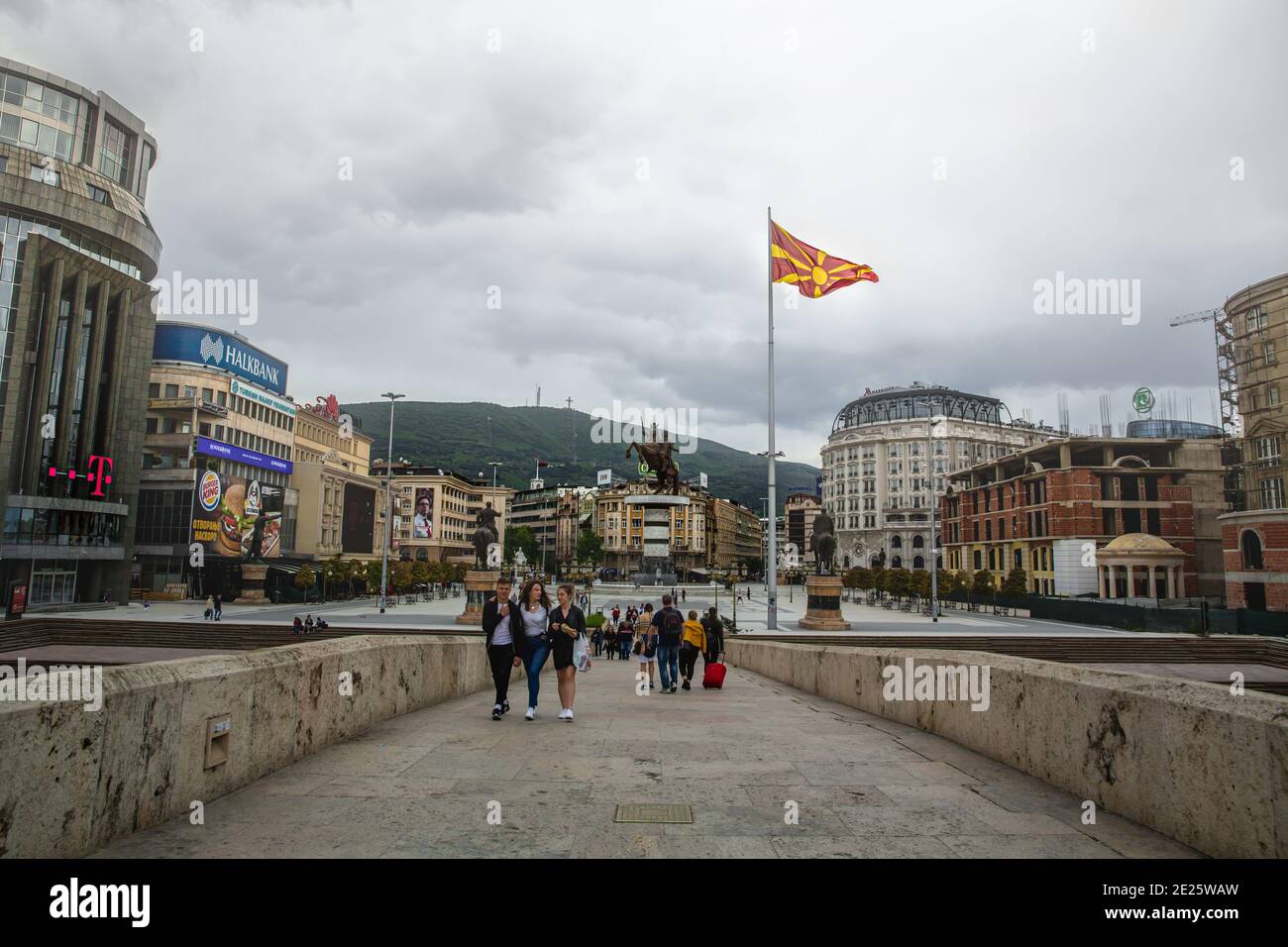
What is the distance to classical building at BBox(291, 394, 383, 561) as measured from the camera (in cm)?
7719

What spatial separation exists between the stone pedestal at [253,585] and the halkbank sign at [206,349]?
2000 cm

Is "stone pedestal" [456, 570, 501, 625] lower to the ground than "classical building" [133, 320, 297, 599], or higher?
lower

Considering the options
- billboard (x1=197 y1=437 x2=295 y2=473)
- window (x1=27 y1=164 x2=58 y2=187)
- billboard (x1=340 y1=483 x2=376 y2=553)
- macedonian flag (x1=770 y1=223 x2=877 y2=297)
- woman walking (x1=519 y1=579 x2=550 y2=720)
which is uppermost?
window (x1=27 y1=164 x2=58 y2=187)

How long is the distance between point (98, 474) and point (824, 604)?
48.5m

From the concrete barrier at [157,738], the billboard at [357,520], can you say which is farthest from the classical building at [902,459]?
the concrete barrier at [157,738]

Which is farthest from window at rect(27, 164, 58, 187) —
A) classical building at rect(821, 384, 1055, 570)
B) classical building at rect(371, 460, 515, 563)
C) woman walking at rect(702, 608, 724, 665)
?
classical building at rect(821, 384, 1055, 570)

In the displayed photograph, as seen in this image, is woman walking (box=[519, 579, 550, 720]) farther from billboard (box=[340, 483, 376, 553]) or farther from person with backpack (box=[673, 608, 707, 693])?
billboard (box=[340, 483, 376, 553])

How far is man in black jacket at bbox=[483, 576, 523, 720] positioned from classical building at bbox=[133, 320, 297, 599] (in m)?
53.9

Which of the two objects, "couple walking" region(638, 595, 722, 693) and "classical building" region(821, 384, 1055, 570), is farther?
"classical building" region(821, 384, 1055, 570)

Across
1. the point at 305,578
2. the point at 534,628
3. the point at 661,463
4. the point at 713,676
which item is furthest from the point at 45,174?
the point at 534,628

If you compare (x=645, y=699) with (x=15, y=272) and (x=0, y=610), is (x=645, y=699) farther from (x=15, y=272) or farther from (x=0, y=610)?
(x=15, y=272)

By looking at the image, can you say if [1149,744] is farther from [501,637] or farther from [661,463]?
[661,463]
